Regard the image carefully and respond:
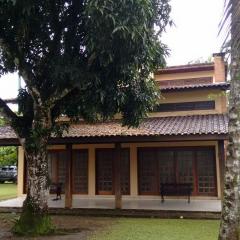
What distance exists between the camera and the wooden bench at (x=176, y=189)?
16.5 metres

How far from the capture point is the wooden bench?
648 inches

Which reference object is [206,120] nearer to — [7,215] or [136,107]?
[136,107]

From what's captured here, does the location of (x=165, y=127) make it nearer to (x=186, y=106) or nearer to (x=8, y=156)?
(x=186, y=106)

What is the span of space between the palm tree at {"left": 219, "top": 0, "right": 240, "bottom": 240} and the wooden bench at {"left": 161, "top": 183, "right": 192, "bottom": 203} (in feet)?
33.0

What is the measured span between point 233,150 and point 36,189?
593 centimetres

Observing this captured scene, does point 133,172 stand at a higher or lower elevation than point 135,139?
lower

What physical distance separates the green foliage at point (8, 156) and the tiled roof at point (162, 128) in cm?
→ 1336

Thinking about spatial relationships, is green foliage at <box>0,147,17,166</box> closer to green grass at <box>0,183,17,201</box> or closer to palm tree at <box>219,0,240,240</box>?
green grass at <box>0,183,17,201</box>

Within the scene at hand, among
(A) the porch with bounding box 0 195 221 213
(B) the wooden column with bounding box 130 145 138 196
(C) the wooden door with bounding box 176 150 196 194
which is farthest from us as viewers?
(B) the wooden column with bounding box 130 145 138 196

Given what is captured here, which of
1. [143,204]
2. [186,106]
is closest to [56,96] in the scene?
[143,204]

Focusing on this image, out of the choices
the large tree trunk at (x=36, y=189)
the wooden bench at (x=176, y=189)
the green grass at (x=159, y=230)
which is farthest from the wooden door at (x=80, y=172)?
the large tree trunk at (x=36, y=189)

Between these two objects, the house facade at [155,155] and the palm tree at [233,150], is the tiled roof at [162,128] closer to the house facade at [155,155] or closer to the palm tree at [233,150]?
the house facade at [155,155]

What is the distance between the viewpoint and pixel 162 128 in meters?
15.5

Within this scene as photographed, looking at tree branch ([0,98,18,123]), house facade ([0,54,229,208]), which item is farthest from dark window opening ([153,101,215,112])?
tree branch ([0,98,18,123])
